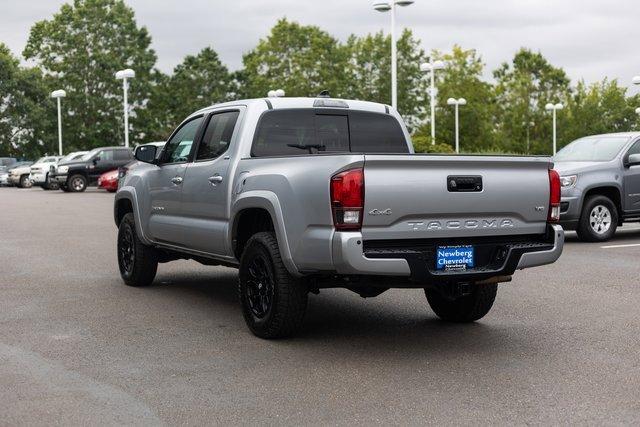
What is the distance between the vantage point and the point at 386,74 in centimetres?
7444

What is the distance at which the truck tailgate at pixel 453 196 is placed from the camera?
604 centimetres

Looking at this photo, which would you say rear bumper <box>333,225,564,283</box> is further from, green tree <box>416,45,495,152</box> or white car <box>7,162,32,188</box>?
green tree <box>416,45,495,152</box>

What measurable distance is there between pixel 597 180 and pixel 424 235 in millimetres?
9363

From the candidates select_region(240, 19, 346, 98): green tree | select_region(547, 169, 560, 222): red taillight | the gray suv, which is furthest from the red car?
select_region(240, 19, 346, 98): green tree

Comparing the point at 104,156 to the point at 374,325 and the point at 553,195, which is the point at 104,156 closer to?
the point at 374,325

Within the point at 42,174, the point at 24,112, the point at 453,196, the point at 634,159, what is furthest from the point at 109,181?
the point at 24,112

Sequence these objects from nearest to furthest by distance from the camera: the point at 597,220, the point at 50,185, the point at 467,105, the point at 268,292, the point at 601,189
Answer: the point at 268,292
the point at 597,220
the point at 601,189
the point at 50,185
the point at 467,105

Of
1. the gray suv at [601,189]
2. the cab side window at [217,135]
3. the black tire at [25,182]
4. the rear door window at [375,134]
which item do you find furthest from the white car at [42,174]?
the rear door window at [375,134]

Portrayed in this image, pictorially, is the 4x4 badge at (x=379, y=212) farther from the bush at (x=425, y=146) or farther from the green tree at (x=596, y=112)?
the green tree at (x=596, y=112)

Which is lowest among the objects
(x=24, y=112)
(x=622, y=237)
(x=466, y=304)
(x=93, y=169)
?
(x=622, y=237)

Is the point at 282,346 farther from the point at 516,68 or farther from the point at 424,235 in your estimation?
the point at 516,68

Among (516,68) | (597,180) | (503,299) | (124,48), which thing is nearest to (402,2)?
(597,180)

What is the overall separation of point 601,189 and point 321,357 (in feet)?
32.5

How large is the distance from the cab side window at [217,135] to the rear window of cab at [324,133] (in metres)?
0.37
